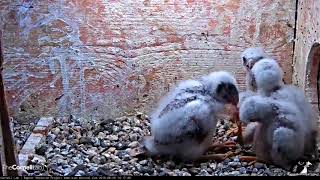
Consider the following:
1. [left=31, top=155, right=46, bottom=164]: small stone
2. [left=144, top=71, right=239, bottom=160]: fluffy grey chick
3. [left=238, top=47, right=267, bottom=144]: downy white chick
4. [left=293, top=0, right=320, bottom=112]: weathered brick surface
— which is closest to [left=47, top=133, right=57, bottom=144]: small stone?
[left=31, top=155, right=46, bottom=164]: small stone

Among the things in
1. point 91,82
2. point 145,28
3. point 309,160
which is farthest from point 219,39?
point 309,160

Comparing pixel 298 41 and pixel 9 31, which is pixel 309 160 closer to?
pixel 298 41

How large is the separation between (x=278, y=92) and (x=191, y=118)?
0.37 metres

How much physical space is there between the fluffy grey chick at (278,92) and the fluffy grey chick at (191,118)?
0.42 ft

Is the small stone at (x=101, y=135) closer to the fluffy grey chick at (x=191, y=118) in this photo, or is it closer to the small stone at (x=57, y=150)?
the small stone at (x=57, y=150)

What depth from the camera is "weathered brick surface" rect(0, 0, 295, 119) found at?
2875 millimetres

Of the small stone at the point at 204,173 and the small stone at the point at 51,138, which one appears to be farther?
the small stone at the point at 51,138

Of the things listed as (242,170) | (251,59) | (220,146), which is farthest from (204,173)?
(251,59)

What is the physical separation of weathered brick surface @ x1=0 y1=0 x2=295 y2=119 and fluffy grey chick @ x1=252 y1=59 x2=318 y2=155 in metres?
0.62

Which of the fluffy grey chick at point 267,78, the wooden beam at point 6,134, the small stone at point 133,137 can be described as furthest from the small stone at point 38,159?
the fluffy grey chick at point 267,78

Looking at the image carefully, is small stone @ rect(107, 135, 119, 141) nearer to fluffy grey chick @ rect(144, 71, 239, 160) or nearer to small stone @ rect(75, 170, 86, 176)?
fluffy grey chick @ rect(144, 71, 239, 160)

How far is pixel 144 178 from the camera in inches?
53.9

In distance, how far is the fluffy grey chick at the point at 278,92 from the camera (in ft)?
7.41

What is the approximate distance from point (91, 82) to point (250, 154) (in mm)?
1022
